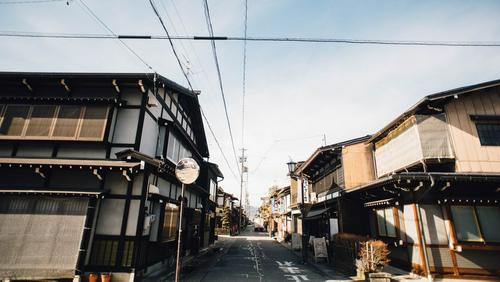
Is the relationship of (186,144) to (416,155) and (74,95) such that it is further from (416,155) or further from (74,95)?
(416,155)

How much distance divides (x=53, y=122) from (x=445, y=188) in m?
17.6

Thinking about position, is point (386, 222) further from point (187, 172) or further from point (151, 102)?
point (151, 102)

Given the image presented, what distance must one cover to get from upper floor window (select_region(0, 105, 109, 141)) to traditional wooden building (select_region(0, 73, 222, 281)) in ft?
0.15

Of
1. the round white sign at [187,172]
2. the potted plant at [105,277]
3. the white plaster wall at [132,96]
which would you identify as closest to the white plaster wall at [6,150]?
the white plaster wall at [132,96]

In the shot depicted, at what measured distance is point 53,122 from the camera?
421 inches

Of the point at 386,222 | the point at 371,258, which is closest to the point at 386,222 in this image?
the point at 386,222

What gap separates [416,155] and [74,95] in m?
17.3

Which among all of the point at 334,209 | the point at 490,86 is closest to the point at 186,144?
the point at 334,209

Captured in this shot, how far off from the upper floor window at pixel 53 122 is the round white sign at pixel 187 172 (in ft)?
18.2

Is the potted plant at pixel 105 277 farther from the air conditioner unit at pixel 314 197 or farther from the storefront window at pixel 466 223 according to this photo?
the air conditioner unit at pixel 314 197

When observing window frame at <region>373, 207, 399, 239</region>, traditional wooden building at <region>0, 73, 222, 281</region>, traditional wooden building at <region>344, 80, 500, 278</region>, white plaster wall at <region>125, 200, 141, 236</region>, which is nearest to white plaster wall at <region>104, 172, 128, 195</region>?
traditional wooden building at <region>0, 73, 222, 281</region>

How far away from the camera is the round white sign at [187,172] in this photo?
693cm

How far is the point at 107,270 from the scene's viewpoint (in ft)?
29.8

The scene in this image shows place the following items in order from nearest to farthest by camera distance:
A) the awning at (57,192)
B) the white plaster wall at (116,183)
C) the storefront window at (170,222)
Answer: the awning at (57,192) → the white plaster wall at (116,183) → the storefront window at (170,222)
